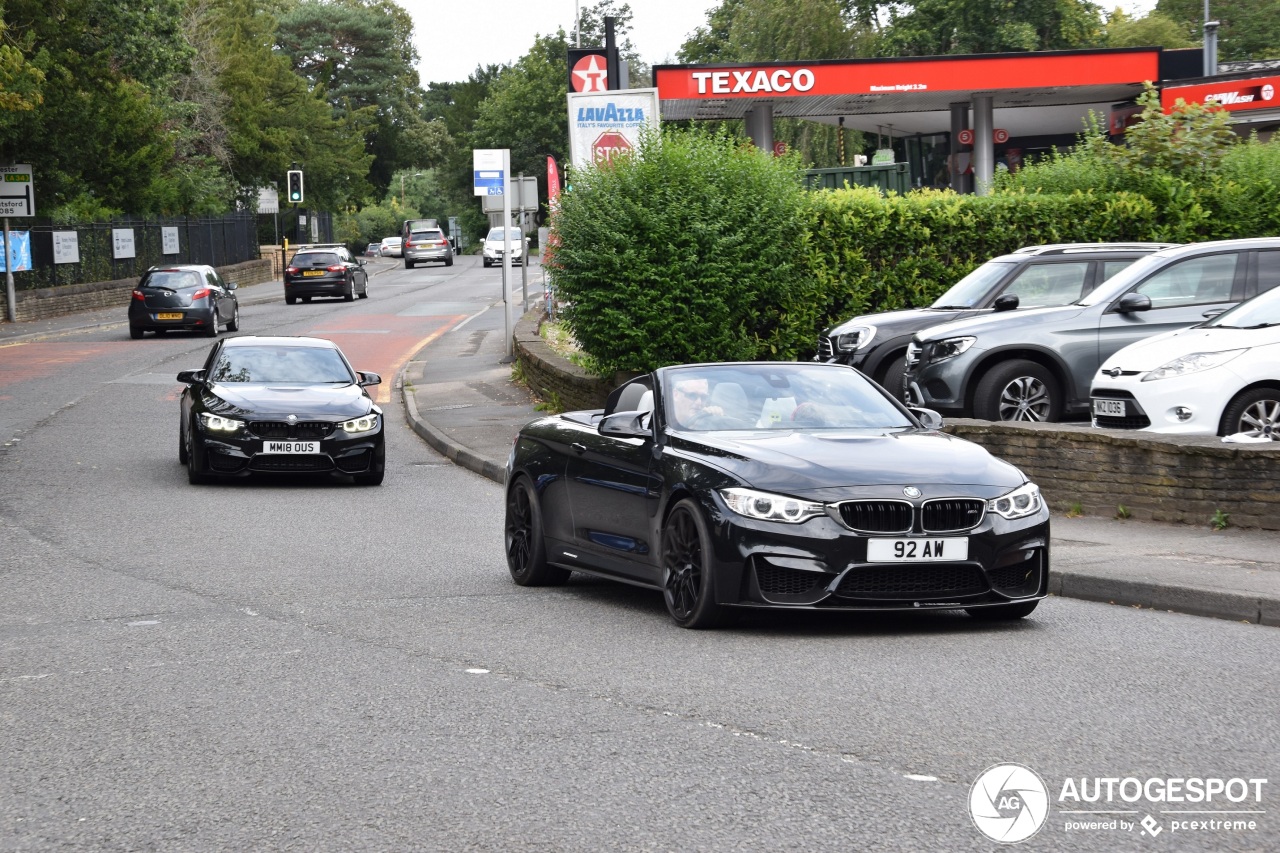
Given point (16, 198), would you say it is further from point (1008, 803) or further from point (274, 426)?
point (1008, 803)

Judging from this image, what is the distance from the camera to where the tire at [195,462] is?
16844mm

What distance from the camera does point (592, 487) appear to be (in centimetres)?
1012

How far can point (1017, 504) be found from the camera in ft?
28.7

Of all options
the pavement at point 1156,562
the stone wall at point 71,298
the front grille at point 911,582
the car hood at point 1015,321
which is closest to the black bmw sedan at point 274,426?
the pavement at point 1156,562

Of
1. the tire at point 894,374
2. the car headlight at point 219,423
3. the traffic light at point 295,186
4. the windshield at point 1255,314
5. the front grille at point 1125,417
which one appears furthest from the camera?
the traffic light at point 295,186

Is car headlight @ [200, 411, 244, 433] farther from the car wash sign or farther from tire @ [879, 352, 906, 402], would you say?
the car wash sign

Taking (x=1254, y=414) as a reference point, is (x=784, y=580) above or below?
below

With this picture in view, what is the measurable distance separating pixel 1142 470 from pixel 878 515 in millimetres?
5017

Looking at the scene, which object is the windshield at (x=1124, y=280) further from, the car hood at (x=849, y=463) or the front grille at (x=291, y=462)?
the front grille at (x=291, y=462)

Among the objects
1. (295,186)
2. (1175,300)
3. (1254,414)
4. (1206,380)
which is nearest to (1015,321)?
(1175,300)

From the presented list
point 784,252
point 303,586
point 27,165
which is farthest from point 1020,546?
point 27,165

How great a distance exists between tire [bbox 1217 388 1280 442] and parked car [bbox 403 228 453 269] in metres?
70.4

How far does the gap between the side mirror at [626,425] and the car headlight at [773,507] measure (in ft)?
3.88

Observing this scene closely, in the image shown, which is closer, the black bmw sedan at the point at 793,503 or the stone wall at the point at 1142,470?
the black bmw sedan at the point at 793,503
